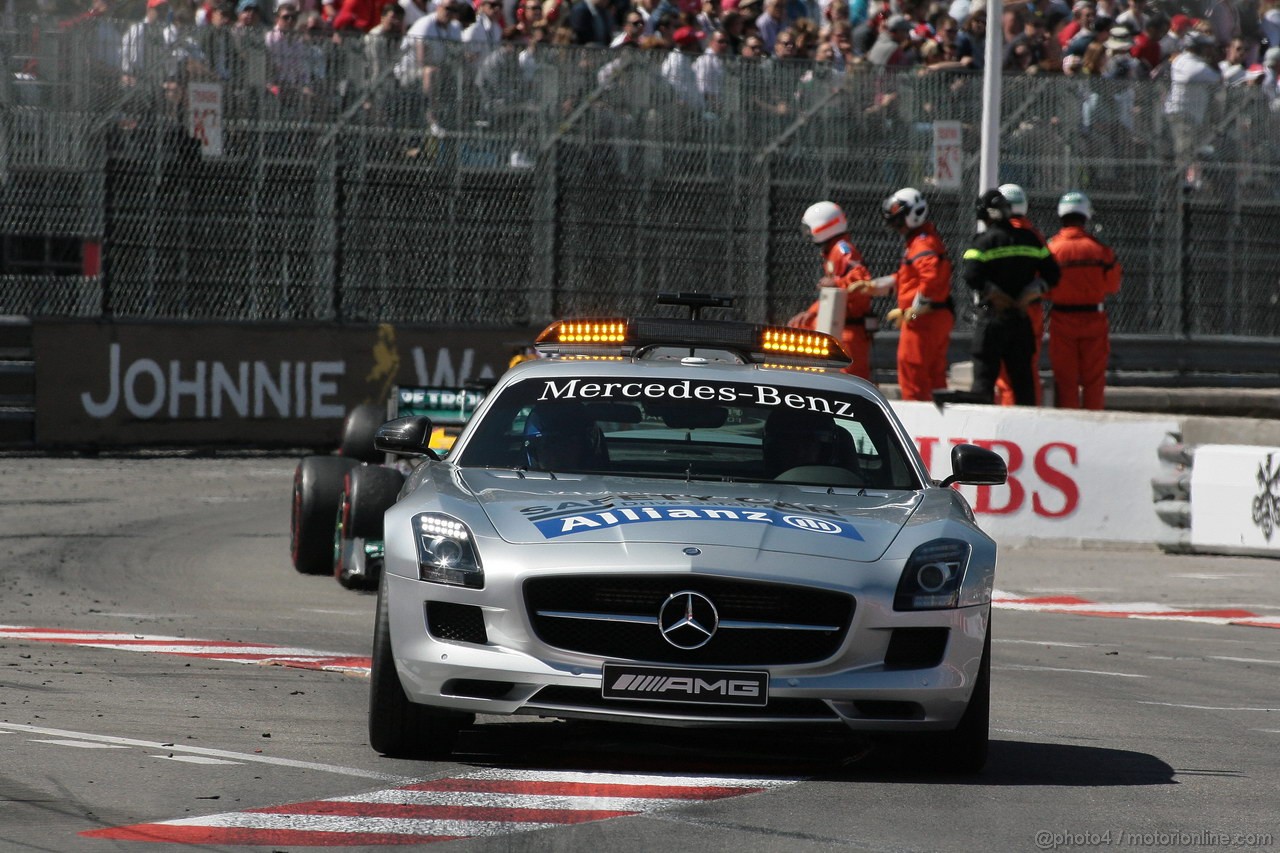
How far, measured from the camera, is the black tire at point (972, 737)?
6.26m

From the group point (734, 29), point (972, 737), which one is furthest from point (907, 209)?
point (972, 737)

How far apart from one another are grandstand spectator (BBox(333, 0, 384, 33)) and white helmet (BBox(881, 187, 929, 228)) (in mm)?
6291

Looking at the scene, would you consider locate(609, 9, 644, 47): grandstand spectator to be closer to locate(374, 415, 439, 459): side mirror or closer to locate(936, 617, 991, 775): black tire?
locate(374, 415, 439, 459): side mirror

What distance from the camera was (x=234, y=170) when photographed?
720 inches

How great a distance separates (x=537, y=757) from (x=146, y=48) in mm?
12832

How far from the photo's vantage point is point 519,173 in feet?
63.0

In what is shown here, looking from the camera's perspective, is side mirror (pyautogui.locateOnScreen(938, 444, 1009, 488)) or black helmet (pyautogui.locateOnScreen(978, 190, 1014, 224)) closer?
side mirror (pyautogui.locateOnScreen(938, 444, 1009, 488))

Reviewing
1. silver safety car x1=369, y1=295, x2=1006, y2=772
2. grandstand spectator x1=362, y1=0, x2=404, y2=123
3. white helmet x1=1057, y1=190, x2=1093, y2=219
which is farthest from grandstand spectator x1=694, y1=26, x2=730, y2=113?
silver safety car x1=369, y1=295, x2=1006, y2=772

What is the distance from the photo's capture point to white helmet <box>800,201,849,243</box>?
16.2 m

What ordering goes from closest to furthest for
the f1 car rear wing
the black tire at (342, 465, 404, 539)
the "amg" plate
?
the "amg" plate < the black tire at (342, 465, 404, 539) < the f1 car rear wing

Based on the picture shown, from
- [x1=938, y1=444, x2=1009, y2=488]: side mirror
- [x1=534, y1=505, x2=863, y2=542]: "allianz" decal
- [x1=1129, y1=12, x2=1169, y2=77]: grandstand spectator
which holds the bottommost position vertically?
[x1=534, y1=505, x2=863, y2=542]: "allianz" decal

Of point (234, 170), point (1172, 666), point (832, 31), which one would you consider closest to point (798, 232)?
point (832, 31)

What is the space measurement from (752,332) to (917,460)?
3.80 feet

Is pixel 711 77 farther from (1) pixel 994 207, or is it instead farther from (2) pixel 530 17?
(1) pixel 994 207
